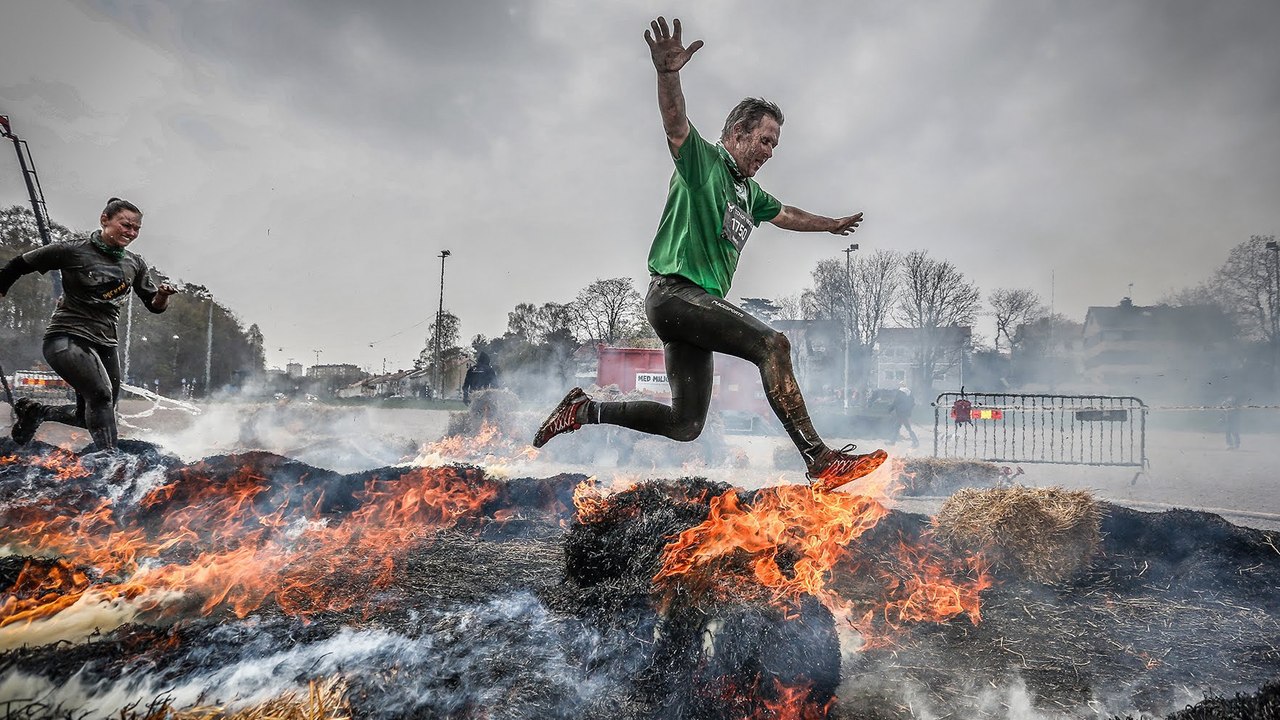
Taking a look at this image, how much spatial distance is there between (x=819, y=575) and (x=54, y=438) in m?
13.7

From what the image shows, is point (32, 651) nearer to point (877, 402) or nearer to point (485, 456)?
point (485, 456)

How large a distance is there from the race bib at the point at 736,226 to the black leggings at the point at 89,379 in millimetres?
5556

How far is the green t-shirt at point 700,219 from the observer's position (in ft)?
9.94

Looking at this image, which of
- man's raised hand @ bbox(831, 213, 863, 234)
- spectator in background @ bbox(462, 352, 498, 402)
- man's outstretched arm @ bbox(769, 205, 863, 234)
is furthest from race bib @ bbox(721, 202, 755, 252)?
spectator in background @ bbox(462, 352, 498, 402)

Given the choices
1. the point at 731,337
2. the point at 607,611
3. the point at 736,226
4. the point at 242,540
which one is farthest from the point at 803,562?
the point at 242,540

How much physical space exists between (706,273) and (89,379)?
17.8 ft

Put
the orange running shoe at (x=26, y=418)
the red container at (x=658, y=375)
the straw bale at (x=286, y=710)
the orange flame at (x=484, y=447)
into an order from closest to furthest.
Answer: the straw bale at (x=286, y=710) → the orange running shoe at (x=26, y=418) → the orange flame at (x=484, y=447) → the red container at (x=658, y=375)

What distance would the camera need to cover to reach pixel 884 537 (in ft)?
13.7

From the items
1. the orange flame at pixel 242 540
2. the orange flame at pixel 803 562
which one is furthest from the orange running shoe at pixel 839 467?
the orange flame at pixel 242 540

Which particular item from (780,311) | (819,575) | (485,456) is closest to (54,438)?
(485,456)

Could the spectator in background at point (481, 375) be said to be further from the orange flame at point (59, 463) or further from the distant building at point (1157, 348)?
the distant building at point (1157, 348)

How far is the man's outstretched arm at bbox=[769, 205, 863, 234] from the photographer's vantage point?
3893 millimetres

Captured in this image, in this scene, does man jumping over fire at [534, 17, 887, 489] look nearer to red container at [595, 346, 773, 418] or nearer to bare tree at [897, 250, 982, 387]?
red container at [595, 346, 773, 418]

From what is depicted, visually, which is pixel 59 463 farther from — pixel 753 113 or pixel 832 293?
pixel 832 293
